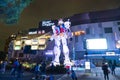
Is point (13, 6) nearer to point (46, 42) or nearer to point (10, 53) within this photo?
point (46, 42)

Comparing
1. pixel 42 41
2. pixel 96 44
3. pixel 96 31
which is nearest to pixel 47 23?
pixel 42 41

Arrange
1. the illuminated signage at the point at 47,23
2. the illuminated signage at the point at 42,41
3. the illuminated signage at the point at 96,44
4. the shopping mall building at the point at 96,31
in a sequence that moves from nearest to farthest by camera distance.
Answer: the illuminated signage at the point at 96,44
the shopping mall building at the point at 96,31
the illuminated signage at the point at 42,41
the illuminated signage at the point at 47,23

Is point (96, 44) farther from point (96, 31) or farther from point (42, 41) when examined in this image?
point (42, 41)

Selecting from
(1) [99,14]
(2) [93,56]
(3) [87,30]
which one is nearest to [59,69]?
(2) [93,56]

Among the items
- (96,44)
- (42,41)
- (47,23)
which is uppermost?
(47,23)

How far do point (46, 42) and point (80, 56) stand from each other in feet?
51.8

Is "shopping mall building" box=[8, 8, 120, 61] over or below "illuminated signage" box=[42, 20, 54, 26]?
below

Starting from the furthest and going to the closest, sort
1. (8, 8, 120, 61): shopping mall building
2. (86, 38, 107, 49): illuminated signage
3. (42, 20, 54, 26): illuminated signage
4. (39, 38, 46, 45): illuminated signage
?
(42, 20, 54, 26): illuminated signage < (39, 38, 46, 45): illuminated signage < (8, 8, 120, 61): shopping mall building < (86, 38, 107, 49): illuminated signage

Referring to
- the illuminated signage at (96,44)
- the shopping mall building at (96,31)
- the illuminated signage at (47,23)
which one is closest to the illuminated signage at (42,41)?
the shopping mall building at (96,31)

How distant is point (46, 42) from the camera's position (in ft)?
215

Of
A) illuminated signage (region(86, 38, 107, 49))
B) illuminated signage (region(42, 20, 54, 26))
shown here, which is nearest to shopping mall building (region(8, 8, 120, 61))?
illuminated signage (region(86, 38, 107, 49))

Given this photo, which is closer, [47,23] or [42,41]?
[42,41]

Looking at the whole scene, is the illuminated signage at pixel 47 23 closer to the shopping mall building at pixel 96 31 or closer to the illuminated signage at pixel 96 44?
the shopping mall building at pixel 96 31

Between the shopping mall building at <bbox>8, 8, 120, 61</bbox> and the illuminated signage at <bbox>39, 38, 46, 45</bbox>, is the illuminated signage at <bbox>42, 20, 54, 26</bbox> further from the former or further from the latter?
A: the shopping mall building at <bbox>8, 8, 120, 61</bbox>
